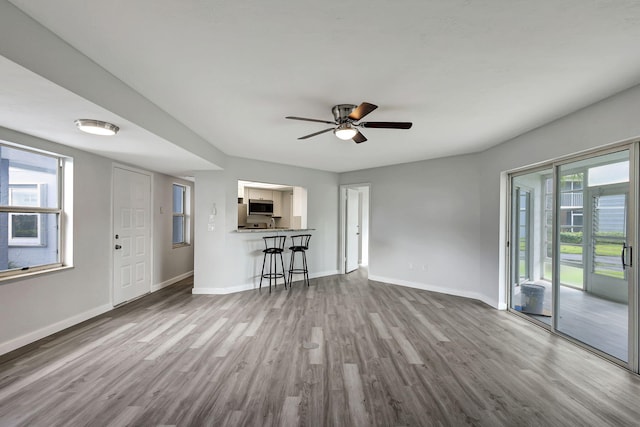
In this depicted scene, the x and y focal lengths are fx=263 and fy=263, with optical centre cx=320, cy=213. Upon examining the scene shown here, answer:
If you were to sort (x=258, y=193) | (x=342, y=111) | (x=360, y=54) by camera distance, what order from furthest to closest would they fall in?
(x=258, y=193) → (x=342, y=111) → (x=360, y=54)

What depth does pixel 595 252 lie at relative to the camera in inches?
113

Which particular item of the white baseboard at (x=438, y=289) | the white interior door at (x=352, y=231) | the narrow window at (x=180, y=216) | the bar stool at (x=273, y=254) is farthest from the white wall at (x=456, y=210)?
the narrow window at (x=180, y=216)

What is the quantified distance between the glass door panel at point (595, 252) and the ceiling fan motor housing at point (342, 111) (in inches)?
107

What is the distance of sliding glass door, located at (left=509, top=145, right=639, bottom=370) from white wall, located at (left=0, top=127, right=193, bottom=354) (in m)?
6.12

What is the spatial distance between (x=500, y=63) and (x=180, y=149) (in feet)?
11.4

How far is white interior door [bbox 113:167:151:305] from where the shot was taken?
13.7 feet

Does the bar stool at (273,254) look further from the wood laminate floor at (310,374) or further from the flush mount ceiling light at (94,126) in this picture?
the flush mount ceiling light at (94,126)

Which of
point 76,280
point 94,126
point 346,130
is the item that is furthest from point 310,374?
point 76,280

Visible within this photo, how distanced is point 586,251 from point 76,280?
6.26m

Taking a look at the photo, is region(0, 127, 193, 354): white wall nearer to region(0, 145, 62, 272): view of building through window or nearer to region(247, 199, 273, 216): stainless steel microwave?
region(0, 145, 62, 272): view of building through window

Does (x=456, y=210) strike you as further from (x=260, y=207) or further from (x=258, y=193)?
(x=258, y=193)

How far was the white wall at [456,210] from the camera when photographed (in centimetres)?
319

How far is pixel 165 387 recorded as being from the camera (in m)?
2.19

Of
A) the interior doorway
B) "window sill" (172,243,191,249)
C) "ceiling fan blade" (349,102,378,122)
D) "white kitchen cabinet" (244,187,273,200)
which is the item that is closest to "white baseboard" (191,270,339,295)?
"window sill" (172,243,191,249)
